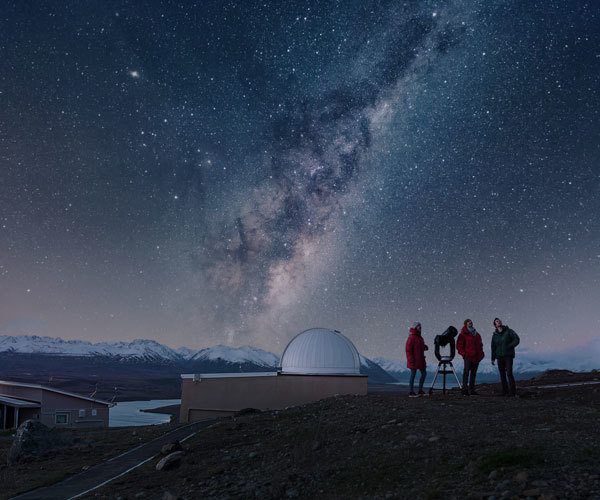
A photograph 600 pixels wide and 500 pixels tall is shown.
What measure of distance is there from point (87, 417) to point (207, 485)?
1700 inches

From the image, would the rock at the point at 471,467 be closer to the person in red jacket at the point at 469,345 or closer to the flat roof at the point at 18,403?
the person in red jacket at the point at 469,345

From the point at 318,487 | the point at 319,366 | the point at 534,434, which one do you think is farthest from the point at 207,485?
the point at 319,366

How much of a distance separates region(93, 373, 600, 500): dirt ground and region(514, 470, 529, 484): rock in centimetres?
2

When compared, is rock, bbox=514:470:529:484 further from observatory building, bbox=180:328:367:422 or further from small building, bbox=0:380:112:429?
small building, bbox=0:380:112:429

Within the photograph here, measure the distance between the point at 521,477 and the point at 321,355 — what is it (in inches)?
1009

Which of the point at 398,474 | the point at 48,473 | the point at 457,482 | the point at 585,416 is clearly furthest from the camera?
the point at 48,473

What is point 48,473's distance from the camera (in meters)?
16.4

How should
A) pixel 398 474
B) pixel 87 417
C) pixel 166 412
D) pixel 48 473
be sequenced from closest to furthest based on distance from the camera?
pixel 398 474 < pixel 48 473 < pixel 87 417 < pixel 166 412

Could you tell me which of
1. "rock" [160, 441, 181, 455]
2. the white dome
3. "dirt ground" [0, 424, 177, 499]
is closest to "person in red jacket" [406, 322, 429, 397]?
"rock" [160, 441, 181, 455]

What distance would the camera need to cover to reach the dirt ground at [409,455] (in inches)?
313

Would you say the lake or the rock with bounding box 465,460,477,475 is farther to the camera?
the lake

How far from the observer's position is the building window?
4688 centimetres

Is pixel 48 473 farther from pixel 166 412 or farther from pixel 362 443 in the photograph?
pixel 166 412

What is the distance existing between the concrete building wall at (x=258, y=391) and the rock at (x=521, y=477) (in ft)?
74.6
